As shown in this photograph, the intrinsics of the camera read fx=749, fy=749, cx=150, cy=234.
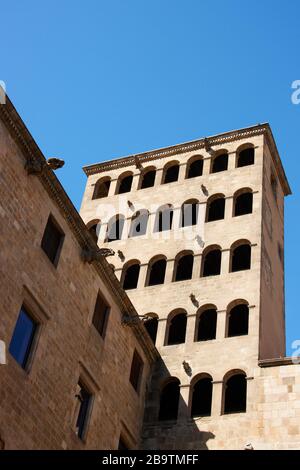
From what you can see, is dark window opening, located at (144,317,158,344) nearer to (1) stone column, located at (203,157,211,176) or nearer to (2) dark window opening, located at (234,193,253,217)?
(2) dark window opening, located at (234,193,253,217)

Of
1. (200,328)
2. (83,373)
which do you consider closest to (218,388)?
(200,328)

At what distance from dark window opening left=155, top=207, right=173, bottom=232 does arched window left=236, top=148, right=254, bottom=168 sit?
3.74 m

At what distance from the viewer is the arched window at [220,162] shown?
32250 millimetres

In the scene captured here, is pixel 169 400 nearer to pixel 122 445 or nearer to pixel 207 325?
pixel 122 445

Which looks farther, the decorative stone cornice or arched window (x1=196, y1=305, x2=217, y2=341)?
the decorative stone cornice

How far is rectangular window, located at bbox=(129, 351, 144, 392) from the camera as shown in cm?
2372

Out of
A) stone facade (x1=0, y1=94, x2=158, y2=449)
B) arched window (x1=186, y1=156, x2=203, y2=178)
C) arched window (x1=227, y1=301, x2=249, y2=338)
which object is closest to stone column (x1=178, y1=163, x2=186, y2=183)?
arched window (x1=186, y1=156, x2=203, y2=178)

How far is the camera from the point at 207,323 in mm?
26484

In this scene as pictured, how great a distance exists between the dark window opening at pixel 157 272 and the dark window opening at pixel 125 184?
17.8 feet

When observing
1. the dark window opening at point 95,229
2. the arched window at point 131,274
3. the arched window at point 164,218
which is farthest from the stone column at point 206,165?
the arched window at point 131,274

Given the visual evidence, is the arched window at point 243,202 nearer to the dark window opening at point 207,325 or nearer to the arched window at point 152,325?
the dark window opening at point 207,325

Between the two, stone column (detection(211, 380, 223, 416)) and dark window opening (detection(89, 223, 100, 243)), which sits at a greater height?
dark window opening (detection(89, 223, 100, 243))

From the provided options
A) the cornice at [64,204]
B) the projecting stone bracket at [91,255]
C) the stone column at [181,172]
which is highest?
the stone column at [181,172]

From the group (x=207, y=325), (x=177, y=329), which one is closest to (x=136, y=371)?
(x=177, y=329)
